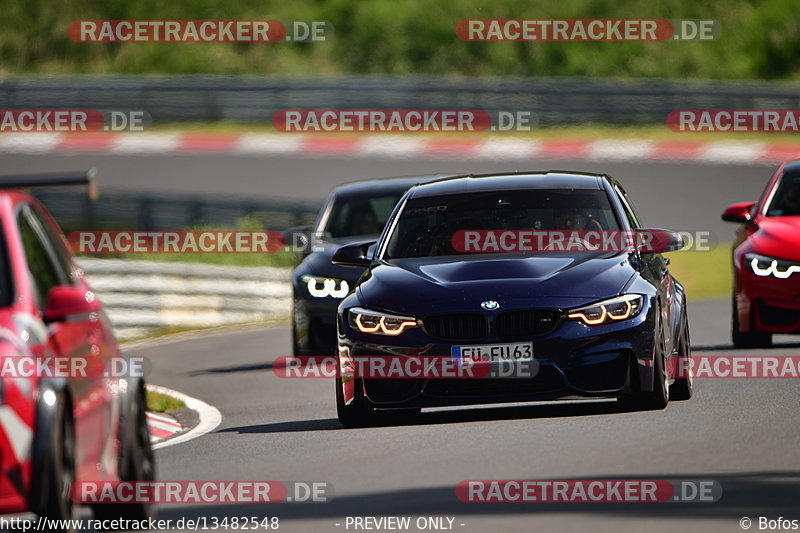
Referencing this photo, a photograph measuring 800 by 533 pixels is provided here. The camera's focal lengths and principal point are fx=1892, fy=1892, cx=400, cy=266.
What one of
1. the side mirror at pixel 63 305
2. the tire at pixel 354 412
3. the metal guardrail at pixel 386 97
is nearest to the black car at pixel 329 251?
the tire at pixel 354 412

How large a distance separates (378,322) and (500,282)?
0.74m

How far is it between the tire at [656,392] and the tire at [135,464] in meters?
3.45

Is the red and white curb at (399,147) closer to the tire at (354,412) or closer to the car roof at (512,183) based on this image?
the car roof at (512,183)

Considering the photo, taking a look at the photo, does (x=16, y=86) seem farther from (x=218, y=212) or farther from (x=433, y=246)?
(x=433, y=246)

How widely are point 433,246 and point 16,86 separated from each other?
25096 millimetres

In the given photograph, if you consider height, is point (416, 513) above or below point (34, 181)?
below

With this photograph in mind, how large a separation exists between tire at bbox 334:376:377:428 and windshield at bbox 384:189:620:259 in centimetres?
110

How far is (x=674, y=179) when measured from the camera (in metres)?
32.2

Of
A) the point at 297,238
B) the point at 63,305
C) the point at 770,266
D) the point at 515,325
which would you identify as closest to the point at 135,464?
the point at 63,305

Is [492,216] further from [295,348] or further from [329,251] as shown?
[295,348]

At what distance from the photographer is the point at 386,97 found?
35375 millimetres

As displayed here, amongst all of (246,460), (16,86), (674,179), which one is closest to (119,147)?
(16,86)

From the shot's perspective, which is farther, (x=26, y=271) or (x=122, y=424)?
(x=122, y=424)

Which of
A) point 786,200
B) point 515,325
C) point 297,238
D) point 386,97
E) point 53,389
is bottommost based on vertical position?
point 515,325
